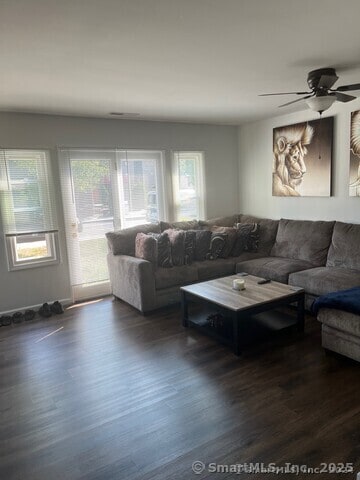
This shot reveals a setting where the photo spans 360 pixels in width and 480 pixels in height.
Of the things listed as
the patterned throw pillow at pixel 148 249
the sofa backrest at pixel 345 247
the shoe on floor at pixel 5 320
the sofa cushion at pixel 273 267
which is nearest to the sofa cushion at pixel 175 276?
the patterned throw pillow at pixel 148 249

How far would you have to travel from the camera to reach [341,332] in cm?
269

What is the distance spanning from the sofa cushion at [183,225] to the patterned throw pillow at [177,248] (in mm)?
480

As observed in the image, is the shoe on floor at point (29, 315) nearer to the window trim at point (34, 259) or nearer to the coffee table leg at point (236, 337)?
the window trim at point (34, 259)

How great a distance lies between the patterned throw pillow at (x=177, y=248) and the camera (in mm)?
4188

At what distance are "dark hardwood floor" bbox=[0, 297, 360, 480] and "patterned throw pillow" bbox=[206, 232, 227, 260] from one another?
128cm

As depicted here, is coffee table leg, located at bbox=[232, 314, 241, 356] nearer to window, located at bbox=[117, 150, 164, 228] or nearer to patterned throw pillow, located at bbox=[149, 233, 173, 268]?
patterned throw pillow, located at bbox=[149, 233, 173, 268]

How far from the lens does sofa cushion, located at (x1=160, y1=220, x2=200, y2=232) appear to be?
188 inches

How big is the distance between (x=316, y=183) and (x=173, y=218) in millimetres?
2035

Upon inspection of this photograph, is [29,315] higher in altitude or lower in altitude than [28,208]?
lower

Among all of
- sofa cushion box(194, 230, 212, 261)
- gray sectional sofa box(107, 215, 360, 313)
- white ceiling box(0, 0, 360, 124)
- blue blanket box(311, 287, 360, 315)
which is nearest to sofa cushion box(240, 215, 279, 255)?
gray sectional sofa box(107, 215, 360, 313)

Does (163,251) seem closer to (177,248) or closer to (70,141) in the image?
(177,248)

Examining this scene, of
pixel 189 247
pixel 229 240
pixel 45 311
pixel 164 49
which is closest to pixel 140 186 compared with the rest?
pixel 189 247

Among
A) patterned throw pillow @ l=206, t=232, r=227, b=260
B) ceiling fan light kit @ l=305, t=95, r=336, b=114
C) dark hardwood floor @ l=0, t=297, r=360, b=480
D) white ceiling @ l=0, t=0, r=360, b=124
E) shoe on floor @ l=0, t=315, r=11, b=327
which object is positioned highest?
white ceiling @ l=0, t=0, r=360, b=124

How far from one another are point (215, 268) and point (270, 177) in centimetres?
180
